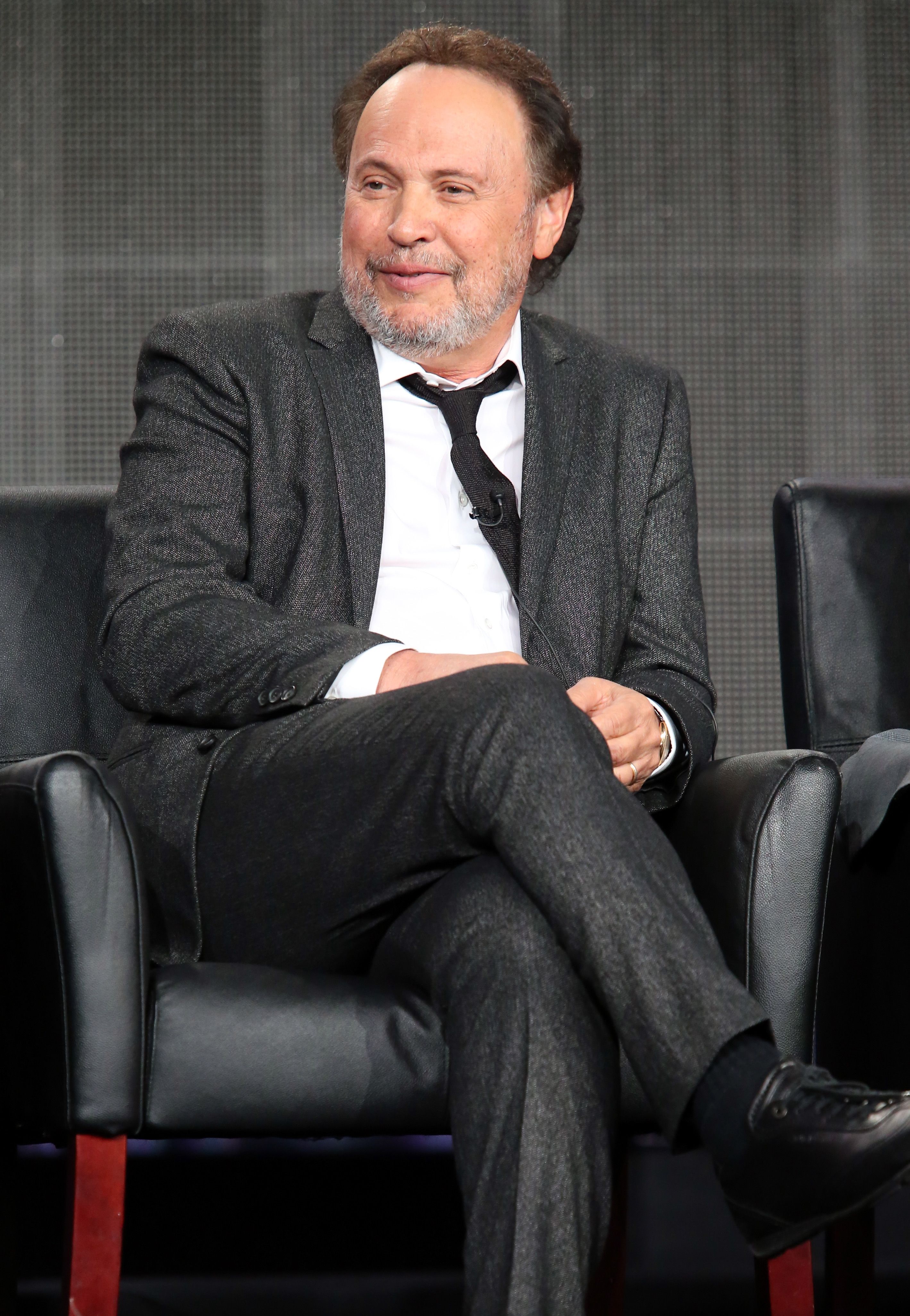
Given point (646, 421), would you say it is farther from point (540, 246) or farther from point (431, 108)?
point (431, 108)

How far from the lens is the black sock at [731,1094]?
1119 millimetres

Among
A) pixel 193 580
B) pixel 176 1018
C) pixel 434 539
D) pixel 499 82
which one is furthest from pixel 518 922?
pixel 499 82

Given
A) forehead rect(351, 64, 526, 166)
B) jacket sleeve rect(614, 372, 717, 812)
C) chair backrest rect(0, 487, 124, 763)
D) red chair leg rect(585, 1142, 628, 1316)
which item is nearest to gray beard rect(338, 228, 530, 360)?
forehead rect(351, 64, 526, 166)

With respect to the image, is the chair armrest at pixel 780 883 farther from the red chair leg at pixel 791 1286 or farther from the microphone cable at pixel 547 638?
the microphone cable at pixel 547 638

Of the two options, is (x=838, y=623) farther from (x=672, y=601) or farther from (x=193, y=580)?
(x=193, y=580)

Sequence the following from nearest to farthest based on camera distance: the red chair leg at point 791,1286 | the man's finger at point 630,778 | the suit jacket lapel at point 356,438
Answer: the red chair leg at point 791,1286 < the man's finger at point 630,778 < the suit jacket lapel at point 356,438

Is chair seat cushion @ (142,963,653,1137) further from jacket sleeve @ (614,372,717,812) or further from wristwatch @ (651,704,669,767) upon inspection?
jacket sleeve @ (614,372,717,812)

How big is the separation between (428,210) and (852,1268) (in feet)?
4.16

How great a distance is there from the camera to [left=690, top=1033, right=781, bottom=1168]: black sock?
1.12m

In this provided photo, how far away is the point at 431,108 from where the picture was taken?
1863 mm

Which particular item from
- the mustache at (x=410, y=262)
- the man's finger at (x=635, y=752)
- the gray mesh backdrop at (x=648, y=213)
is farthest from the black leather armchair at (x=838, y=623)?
the gray mesh backdrop at (x=648, y=213)

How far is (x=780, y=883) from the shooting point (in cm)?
146

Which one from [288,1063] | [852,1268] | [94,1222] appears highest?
[288,1063]

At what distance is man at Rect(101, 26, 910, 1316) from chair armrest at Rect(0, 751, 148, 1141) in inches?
4.5
